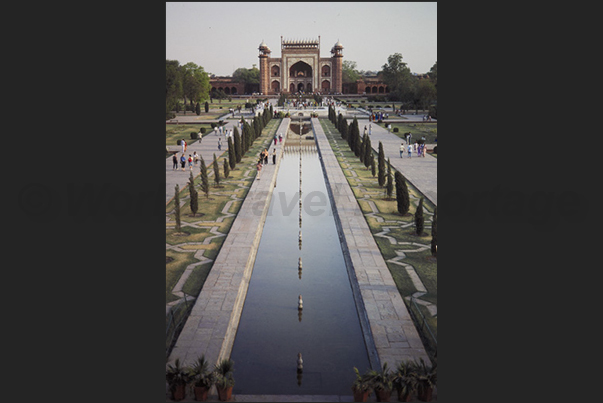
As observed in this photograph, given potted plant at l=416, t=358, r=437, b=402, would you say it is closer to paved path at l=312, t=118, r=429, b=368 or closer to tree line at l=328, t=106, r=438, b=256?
paved path at l=312, t=118, r=429, b=368

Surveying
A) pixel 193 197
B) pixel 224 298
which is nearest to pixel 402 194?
pixel 193 197

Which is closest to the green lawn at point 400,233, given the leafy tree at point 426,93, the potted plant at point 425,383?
the potted plant at point 425,383

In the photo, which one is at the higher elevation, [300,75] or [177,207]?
[300,75]

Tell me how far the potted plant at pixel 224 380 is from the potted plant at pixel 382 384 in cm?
119

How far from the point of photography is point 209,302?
6910mm

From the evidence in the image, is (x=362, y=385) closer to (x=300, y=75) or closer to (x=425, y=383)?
(x=425, y=383)

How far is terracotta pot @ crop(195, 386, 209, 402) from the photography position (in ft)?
15.5

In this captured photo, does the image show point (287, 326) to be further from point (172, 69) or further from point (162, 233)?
point (172, 69)

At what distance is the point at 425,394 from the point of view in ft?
15.4

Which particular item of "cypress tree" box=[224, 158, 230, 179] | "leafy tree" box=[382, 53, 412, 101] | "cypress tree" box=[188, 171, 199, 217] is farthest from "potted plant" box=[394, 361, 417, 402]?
"leafy tree" box=[382, 53, 412, 101]

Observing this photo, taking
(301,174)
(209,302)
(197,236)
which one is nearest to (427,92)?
(301,174)

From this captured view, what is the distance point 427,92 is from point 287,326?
30.8m

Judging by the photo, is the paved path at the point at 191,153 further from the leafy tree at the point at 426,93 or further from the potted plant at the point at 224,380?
the leafy tree at the point at 426,93

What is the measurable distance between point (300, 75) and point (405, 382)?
68.9 metres
